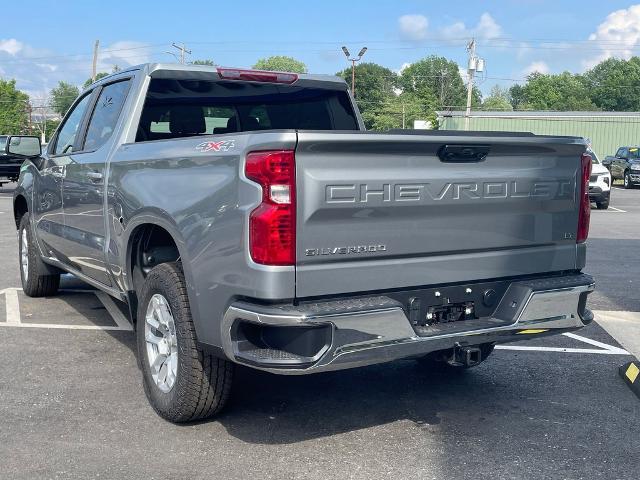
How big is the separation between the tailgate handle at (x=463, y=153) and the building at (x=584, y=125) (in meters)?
54.2

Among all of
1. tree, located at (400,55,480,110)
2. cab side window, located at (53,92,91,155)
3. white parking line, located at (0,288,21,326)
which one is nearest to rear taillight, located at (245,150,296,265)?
cab side window, located at (53,92,91,155)

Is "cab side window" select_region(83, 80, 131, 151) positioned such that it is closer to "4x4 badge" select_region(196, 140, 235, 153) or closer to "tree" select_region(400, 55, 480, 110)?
"4x4 badge" select_region(196, 140, 235, 153)

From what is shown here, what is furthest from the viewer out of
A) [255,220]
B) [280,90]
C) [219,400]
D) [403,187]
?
[280,90]

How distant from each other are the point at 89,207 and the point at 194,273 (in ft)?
6.10

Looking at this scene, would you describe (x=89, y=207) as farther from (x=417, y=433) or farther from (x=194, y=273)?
(x=417, y=433)

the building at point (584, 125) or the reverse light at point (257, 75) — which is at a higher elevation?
the reverse light at point (257, 75)

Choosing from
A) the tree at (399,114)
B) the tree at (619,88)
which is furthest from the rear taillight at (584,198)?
the tree at (619,88)

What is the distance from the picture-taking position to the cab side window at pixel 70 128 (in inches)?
246

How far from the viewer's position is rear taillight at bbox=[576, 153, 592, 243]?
446 cm

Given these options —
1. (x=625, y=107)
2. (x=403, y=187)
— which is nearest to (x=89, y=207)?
(x=403, y=187)

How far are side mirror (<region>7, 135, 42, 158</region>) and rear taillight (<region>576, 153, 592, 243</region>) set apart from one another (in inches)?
186

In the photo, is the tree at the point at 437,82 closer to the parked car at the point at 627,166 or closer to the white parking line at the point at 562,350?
the parked car at the point at 627,166

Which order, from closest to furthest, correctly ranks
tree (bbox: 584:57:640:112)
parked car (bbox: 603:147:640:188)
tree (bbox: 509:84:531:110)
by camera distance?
parked car (bbox: 603:147:640:188) < tree (bbox: 584:57:640:112) < tree (bbox: 509:84:531:110)

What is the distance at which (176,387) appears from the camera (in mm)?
4160
